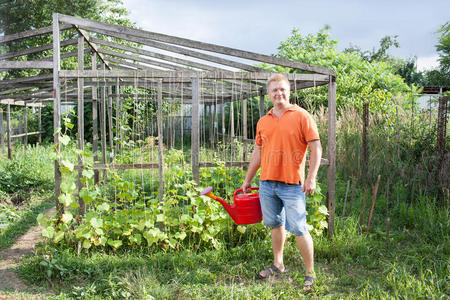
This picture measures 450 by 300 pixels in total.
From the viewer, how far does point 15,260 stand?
3.70m

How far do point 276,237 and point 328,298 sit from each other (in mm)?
650

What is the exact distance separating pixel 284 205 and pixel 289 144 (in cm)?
53

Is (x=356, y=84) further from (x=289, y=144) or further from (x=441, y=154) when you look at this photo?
(x=289, y=144)

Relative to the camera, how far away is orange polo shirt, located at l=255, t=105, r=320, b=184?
285cm

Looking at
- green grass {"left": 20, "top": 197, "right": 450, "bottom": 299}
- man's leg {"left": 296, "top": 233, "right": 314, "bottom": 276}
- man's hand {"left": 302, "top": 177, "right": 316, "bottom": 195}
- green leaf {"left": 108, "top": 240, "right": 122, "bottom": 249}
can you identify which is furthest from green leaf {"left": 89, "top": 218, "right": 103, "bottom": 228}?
man's hand {"left": 302, "top": 177, "right": 316, "bottom": 195}

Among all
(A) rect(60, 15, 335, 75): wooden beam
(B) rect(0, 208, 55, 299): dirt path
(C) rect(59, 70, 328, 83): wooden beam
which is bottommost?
(B) rect(0, 208, 55, 299): dirt path

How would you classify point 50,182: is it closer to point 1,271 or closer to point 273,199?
point 1,271

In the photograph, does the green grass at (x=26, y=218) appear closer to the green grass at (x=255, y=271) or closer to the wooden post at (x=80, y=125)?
the wooden post at (x=80, y=125)

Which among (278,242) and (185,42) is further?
(185,42)

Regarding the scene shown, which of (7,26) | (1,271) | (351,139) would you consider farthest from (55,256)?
(7,26)

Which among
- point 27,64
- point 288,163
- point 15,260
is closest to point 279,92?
point 288,163

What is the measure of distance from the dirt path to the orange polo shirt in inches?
A: 90.1

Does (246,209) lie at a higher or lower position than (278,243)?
higher

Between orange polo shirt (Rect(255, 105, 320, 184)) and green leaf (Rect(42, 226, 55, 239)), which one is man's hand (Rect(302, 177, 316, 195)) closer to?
orange polo shirt (Rect(255, 105, 320, 184))
